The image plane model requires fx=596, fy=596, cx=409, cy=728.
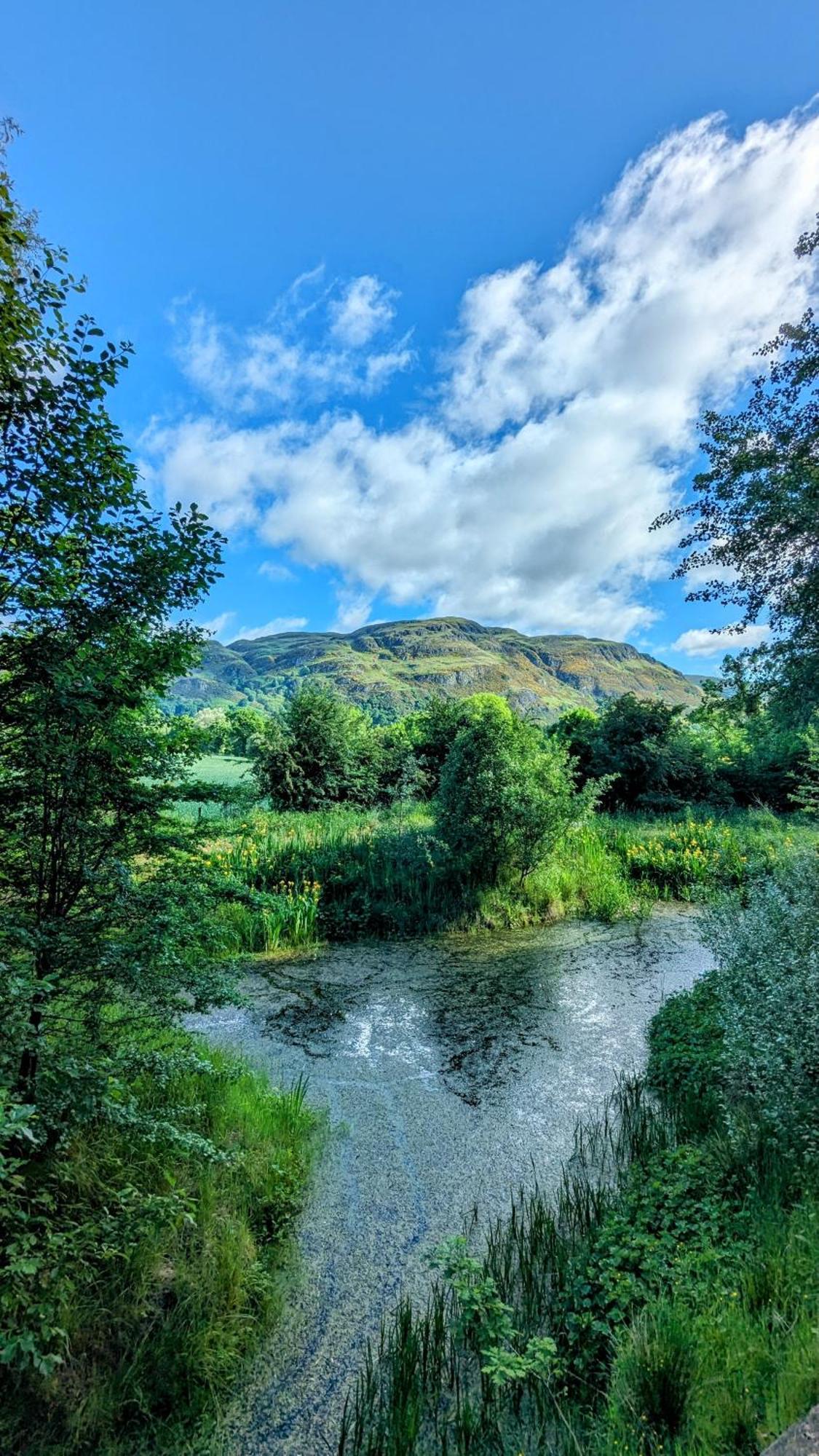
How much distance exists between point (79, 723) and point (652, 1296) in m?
3.62

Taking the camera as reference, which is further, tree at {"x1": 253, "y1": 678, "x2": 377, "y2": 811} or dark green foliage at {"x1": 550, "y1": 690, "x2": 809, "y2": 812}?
dark green foliage at {"x1": 550, "y1": 690, "x2": 809, "y2": 812}

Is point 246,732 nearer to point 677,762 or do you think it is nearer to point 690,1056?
point 677,762

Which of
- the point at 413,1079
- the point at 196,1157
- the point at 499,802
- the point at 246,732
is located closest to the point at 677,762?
the point at 499,802

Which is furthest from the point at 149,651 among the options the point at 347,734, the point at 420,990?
the point at 347,734

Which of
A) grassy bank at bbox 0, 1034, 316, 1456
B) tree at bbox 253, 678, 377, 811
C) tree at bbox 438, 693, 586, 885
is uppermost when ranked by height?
tree at bbox 253, 678, 377, 811

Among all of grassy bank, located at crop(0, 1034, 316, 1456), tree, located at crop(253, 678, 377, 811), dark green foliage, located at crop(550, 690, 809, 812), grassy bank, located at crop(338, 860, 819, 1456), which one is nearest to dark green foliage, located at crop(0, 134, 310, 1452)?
grassy bank, located at crop(0, 1034, 316, 1456)

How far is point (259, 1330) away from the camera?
2.89m

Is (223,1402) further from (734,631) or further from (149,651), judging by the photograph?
(734,631)

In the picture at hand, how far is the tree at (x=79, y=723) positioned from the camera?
261 cm

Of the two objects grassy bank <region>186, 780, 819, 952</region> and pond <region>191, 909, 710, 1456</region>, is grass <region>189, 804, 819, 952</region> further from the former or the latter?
pond <region>191, 909, 710, 1456</region>

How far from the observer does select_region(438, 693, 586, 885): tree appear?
10414 mm

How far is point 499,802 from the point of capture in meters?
10.4

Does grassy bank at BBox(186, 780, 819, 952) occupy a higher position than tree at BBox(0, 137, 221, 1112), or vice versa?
tree at BBox(0, 137, 221, 1112)

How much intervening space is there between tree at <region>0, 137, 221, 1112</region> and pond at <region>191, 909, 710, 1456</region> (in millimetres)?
1655
